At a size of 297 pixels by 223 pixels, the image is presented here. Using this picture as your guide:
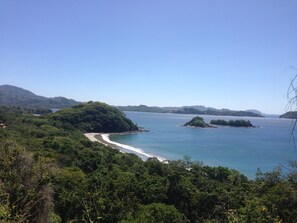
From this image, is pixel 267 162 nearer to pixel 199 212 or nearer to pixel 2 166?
pixel 199 212

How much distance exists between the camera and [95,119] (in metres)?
93.1

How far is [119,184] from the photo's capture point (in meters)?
18.3

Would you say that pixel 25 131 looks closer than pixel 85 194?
No

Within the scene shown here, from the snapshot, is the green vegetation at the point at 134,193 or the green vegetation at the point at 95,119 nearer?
the green vegetation at the point at 134,193

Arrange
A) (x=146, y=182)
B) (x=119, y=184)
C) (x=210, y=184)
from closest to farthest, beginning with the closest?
(x=119, y=184), (x=146, y=182), (x=210, y=184)

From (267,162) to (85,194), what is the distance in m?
37.6

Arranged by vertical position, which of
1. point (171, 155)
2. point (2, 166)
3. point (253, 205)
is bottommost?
point (171, 155)

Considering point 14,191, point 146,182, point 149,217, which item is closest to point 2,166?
point 14,191

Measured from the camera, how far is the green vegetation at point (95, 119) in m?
88.4

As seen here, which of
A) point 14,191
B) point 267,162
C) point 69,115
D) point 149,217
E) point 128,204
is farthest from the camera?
point 69,115

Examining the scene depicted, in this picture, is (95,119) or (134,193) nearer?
(134,193)

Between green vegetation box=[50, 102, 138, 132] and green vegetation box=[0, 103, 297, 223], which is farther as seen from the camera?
green vegetation box=[50, 102, 138, 132]

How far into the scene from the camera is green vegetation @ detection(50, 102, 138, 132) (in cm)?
8844

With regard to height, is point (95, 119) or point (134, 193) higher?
point (95, 119)
